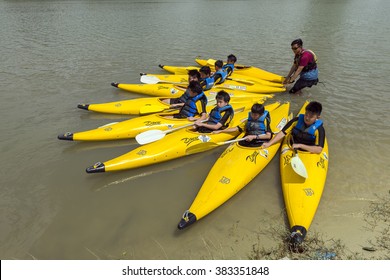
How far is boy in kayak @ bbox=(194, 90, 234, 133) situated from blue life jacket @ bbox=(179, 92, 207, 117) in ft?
1.49

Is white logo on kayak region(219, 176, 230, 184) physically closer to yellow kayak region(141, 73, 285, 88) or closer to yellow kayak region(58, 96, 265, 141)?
yellow kayak region(58, 96, 265, 141)

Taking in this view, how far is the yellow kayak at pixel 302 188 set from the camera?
3.46 meters

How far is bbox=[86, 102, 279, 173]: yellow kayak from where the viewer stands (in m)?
4.55

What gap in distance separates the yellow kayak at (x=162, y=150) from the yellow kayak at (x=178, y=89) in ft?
8.62

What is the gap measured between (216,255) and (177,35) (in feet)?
49.0

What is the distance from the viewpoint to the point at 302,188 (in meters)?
3.95

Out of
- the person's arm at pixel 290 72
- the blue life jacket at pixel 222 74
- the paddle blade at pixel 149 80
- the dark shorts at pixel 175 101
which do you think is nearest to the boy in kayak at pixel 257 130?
the dark shorts at pixel 175 101

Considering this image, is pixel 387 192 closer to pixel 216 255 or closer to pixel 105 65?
pixel 216 255

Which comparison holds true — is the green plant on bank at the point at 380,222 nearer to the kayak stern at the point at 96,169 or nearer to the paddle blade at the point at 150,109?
the kayak stern at the point at 96,169

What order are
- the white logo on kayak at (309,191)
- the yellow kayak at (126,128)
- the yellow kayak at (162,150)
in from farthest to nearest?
1. the yellow kayak at (126,128)
2. the yellow kayak at (162,150)
3. the white logo on kayak at (309,191)

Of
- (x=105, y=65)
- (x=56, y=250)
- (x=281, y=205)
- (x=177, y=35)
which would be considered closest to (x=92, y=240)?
(x=56, y=250)

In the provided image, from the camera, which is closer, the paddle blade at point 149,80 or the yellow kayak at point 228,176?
the yellow kayak at point 228,176

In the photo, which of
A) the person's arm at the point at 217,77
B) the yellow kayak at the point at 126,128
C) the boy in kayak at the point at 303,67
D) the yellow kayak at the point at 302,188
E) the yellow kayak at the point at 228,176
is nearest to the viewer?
the yellow kayak at the point at 302,188

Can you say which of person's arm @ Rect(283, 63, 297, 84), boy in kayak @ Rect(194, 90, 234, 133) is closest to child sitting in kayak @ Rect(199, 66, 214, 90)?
person's arm @ Rect(283, 63, 297, 84)
